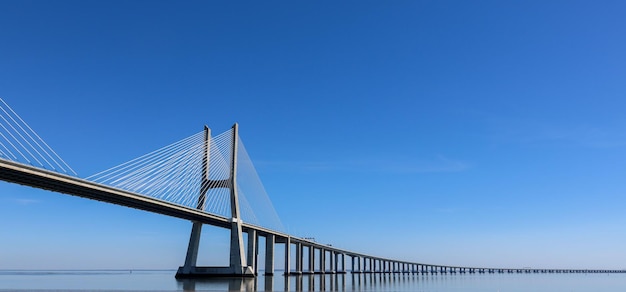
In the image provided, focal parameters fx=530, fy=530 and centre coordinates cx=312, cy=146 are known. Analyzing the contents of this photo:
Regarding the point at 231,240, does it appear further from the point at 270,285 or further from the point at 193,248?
the point at 270,285

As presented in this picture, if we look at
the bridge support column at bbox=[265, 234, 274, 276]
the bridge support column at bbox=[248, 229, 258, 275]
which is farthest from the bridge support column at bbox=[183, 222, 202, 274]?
the bridge support column at bbox=[265, 234, 274, 276]

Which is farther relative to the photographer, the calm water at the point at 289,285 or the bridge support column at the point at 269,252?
the bridge support column at the point at 269,252

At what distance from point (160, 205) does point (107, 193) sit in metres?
7.51

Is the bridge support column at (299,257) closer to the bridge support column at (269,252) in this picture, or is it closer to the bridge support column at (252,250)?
the bridge support column at (269,252)

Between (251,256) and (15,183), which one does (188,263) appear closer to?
(251,256)

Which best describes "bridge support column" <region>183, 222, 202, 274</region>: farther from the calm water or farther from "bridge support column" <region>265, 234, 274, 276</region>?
"bridge support column" <region>265, 234, 274, 276</region>

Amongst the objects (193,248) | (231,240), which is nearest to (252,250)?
(231,240)

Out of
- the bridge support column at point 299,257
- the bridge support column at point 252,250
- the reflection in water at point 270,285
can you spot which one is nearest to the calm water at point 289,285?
the reflection in water at point 270,285

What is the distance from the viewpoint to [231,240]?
6512 centimetres

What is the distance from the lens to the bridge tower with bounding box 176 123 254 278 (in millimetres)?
63906

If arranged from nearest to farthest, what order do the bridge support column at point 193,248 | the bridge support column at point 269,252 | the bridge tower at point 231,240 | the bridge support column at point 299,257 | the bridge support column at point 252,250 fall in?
the bridge tower at point 231,240 → the bridge support column at point 193,248 → the bridge support column at point 252,250 → the bridge support column at point 269,252 → the bridge support column at point 299,257

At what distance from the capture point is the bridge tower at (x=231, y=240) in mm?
63906

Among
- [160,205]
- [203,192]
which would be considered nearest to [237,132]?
[203,192]

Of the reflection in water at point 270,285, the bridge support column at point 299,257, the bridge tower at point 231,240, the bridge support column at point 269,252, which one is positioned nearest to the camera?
the reflection in water at point 270,285
